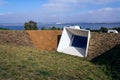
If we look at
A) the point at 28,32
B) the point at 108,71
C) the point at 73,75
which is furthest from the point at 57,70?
the point at 28,32

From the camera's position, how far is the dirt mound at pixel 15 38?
2552cm

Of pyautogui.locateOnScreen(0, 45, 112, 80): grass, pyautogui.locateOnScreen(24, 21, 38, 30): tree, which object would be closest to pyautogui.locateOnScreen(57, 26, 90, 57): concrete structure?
pyautogui.locateOnScreen(0, 45, 112, 80): grass

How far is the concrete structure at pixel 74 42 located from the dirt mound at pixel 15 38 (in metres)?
3.43

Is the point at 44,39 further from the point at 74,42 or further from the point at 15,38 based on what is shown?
the point at 15,38

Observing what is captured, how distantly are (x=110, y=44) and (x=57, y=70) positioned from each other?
12.1m

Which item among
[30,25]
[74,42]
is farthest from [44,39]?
[30,25]

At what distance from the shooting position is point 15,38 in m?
26.4

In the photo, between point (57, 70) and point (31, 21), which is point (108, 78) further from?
point (31, 21)

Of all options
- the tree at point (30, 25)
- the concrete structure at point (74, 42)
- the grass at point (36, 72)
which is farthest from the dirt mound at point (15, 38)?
the tree at point (30, 25)

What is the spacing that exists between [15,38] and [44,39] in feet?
13.5

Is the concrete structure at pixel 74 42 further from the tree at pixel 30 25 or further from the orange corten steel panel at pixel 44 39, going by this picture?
the tree at pixel 30 25

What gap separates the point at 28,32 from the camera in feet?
95.0

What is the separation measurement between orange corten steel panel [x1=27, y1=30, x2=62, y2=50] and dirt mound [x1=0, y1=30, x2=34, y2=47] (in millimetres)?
825

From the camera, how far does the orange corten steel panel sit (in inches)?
1134
